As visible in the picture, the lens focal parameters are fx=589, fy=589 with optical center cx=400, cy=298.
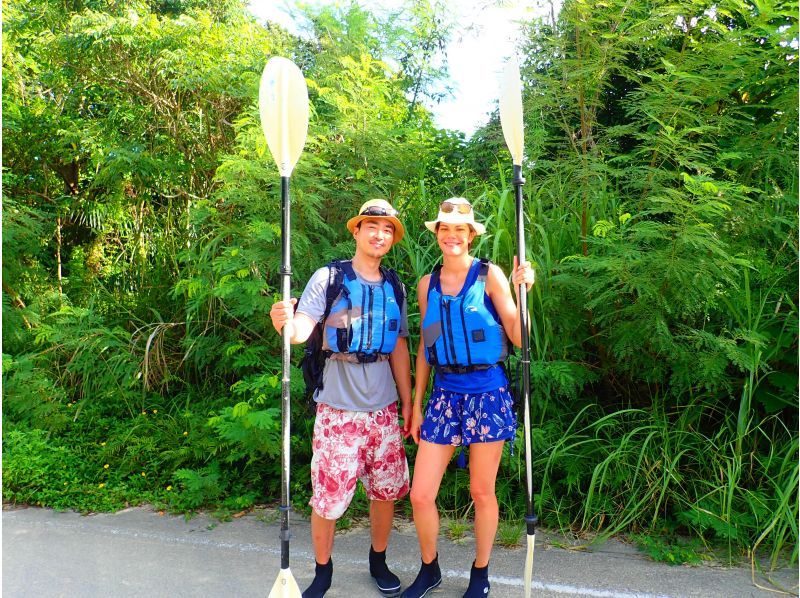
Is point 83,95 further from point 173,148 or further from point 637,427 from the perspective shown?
point 637,427

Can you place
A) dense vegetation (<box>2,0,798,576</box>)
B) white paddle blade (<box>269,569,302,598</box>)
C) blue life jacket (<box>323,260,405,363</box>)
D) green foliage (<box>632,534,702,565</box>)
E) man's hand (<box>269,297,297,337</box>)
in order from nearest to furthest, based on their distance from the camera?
white paddle blade (<box>269,569,302,598</box>)
man's hand (<box>269,297,297,337</box>)
blue life jacket (<box>323,260,405,363</box>)
green foliage (<box>632,534,702,565</box>)
dense vegetation (<box>2,0,798,576</box>)

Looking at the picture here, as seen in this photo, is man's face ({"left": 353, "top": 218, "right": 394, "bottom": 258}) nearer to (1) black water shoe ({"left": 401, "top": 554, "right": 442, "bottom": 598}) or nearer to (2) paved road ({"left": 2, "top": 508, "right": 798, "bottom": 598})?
(1) black water shoe ({"left": 401, "top": 554, "right": 442, "bottom": 598})

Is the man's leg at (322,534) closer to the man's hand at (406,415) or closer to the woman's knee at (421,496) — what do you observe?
the woman's knee at (421,496)

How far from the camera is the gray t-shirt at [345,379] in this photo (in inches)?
105

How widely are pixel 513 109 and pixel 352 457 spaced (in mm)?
1809

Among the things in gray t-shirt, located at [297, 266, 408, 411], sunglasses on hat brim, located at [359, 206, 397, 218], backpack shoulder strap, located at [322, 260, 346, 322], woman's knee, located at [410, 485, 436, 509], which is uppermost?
sunglasses on hat brim, located at [359, 206, 397, 218]

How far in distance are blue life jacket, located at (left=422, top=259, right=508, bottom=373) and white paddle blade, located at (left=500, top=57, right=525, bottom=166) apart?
0.66 m

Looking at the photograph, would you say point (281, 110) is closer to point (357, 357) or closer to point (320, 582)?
point (357, 357)

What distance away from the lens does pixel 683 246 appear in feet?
10.1

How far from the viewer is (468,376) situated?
2.66 m

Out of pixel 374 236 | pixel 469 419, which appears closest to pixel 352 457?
pixel 469 419

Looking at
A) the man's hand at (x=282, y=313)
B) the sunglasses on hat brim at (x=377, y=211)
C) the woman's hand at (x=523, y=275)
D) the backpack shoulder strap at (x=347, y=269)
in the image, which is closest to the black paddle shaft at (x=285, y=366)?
the man's hand at (x=282, y=313)

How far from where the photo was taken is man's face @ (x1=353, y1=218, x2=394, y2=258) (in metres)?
2.76

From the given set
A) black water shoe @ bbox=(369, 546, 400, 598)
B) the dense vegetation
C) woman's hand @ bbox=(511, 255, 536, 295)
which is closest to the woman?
woman's hand @ bbox=(511, 255, 536, 295)
